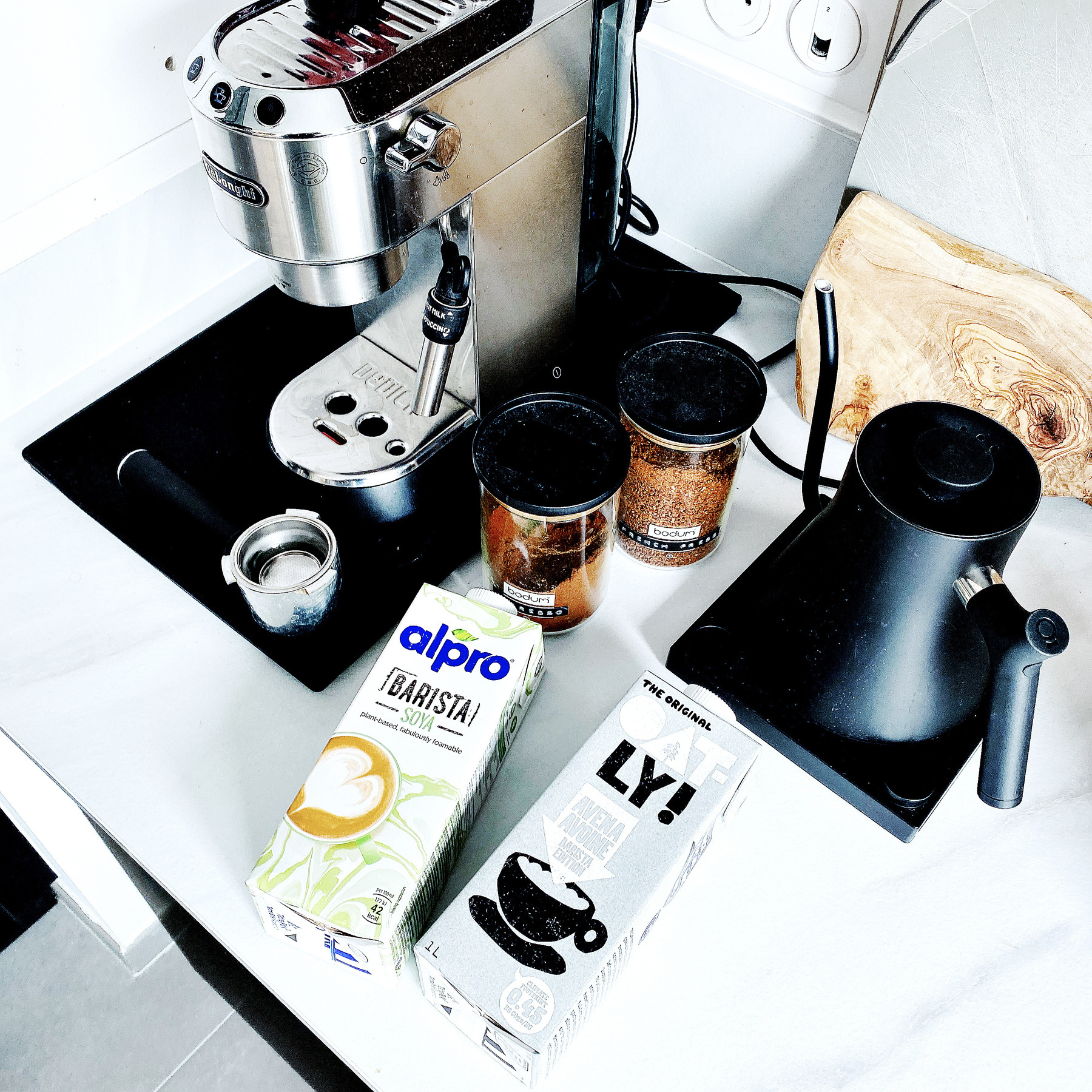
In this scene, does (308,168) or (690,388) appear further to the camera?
(690,388)

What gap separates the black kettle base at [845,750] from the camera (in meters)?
0.63

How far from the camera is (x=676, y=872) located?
1.81 ft

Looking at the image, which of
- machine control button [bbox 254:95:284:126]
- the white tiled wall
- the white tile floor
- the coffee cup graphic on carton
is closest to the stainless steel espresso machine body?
machine control button [bbox 254:95:284:126]

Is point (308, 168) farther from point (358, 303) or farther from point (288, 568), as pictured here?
point (288, 568)

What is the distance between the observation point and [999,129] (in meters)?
0.70

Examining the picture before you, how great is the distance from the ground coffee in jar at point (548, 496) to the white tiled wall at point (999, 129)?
33cm

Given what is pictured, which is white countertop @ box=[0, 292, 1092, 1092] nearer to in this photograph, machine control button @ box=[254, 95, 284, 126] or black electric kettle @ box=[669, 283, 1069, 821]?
black electric kettle @ box=[669, 283, 1069, 821]

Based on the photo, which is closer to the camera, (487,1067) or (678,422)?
(487,1067)

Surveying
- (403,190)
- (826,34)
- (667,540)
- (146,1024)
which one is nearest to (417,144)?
(403,190)

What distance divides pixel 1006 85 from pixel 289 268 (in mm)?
505

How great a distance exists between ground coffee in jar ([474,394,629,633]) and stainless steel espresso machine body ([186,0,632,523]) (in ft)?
0.26

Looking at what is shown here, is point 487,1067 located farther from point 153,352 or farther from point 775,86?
point 775,86

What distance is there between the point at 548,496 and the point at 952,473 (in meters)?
0.23

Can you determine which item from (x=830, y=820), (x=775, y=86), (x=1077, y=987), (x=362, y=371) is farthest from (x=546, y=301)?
(x=1077, y=987)
